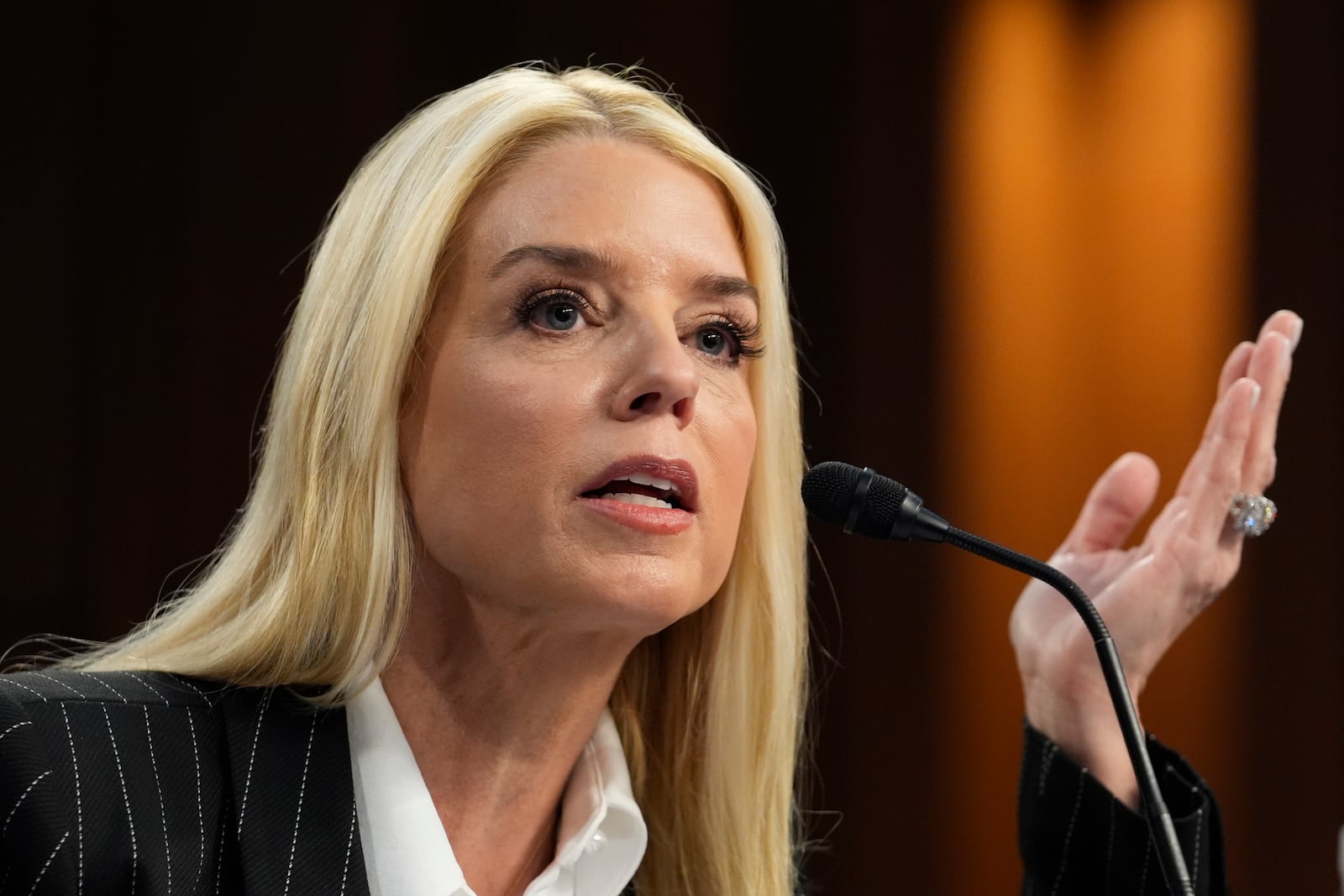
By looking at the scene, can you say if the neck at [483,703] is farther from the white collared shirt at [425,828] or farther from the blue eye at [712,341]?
the blue eye at [712,341]

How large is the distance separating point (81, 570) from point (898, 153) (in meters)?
1.68

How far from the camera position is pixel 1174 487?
8.53 ft

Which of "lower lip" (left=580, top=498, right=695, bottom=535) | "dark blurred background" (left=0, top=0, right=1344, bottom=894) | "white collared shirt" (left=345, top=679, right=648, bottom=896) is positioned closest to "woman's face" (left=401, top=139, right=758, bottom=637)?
"lower lip" (left=580, top=498, right=695, bottom=535)

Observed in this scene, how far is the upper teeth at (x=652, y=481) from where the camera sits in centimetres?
127

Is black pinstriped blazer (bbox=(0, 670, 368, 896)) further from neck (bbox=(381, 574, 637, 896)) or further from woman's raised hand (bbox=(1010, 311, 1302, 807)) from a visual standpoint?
woman's raised hand (bbox=(1010, 311, 1302, 807))

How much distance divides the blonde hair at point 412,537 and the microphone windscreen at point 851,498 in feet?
1.28

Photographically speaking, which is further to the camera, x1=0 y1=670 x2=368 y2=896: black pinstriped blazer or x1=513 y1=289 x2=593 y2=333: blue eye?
x1=513 y1=289 x2=593 y2=333: blue eye

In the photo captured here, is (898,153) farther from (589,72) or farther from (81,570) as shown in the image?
(81,570)

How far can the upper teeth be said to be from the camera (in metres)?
1.27

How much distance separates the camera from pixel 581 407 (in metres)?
1.27

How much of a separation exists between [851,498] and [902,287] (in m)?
1.66

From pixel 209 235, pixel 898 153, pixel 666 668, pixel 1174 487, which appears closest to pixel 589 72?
pixel 666 668

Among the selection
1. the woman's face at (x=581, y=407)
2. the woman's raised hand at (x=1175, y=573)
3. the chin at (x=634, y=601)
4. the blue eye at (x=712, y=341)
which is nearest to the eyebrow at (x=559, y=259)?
the woman's face at (x=581, y=407)

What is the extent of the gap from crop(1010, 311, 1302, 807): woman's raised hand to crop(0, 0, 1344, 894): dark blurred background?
99 cm
